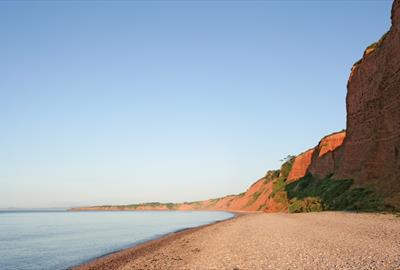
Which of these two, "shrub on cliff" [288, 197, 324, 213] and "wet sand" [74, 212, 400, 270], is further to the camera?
"shrub on cliff" [288, 197, 324, 213]

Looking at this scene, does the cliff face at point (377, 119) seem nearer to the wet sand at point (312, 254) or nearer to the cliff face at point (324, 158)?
the wet sand at point (312, 254)

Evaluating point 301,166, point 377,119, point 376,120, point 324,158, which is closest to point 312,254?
point 377,119

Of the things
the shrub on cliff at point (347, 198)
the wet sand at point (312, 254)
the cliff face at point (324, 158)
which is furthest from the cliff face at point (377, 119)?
the cliff face at point (324, 158)

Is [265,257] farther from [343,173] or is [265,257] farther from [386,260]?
[343,173]

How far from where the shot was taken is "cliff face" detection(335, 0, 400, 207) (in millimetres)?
34219

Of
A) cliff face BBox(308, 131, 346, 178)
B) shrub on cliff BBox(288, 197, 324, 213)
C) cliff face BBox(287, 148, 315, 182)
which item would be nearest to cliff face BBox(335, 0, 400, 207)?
shrub on cliff BBox(288, 197, 324, 213)

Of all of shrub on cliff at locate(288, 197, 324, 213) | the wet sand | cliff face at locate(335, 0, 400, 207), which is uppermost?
cliff face at locate(335, 0, 400, 207)

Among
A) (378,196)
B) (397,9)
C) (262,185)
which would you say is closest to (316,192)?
(378,196)

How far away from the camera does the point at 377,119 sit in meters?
39.0

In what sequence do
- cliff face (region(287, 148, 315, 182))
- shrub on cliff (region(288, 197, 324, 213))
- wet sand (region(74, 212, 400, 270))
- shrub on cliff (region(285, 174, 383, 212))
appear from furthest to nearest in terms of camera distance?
cliff face (region(287, 148, 315, 182)) → shrub on cliff (region(288, 197, 324, 213)) → shrub on cliff (region(285, 174, 383, 212)) → wet sand (region(74, 212, 400, 270))

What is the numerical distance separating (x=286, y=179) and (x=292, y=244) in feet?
240

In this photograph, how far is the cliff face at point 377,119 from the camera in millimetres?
34219

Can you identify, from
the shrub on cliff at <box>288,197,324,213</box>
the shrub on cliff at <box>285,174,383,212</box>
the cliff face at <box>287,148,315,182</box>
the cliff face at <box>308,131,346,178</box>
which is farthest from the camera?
the cliff face at <box>287,148,315,182</box>

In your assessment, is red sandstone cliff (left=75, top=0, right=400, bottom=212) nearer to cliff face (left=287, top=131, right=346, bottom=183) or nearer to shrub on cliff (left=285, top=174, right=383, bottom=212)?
shrub on cliff (left=285, top=174, right=383, bottom=212)
